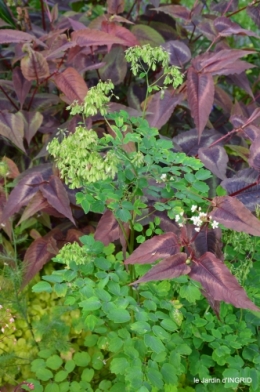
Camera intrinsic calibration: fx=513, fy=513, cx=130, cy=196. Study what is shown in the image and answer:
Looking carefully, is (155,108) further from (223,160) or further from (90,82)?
(90,82)

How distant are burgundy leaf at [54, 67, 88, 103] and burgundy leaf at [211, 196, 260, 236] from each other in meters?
0.51

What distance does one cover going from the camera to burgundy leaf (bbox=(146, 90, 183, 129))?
1.35m

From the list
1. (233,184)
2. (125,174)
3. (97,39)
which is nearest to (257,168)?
(233,184)

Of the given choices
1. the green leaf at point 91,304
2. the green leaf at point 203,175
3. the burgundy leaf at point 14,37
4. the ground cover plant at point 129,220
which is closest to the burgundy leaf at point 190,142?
the ground cover plant at point 129,220

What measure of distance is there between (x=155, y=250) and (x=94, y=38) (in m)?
0.67

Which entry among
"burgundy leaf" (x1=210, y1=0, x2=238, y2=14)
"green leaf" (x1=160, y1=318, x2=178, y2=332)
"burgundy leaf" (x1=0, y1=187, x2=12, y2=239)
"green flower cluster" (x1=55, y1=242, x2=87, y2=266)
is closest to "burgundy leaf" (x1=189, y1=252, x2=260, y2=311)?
"green leaf" (x1=160, y1=318, x2=178, y2=332)

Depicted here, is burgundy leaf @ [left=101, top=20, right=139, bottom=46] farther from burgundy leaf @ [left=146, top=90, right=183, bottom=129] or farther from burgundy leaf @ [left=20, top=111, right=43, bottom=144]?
burgundy leaf @ [left=20, top=111, right=43, bottom=144]

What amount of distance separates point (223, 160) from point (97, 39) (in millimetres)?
457

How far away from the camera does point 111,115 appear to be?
1042 millimetres

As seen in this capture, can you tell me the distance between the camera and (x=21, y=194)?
4.20 feet

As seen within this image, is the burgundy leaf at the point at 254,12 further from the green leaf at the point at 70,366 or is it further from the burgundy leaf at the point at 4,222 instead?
the green leaf at the point at 70,366

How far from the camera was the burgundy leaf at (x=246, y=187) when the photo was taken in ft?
3.85

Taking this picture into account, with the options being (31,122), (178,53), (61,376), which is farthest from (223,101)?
(61,376)

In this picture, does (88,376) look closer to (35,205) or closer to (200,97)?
(35,205)
